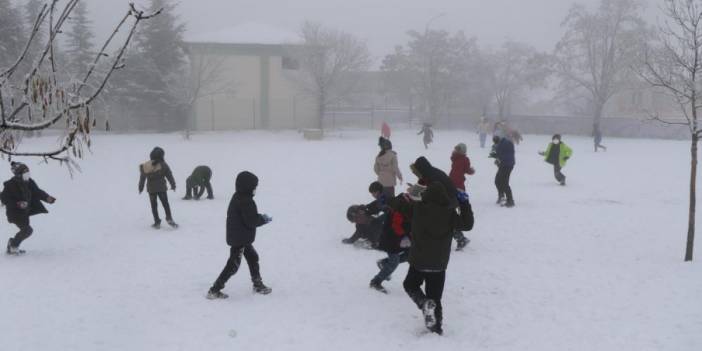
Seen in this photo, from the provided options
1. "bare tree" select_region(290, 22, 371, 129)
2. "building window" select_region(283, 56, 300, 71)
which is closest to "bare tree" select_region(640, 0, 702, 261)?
"bare tree" select_region(290, 22, 371, 129)

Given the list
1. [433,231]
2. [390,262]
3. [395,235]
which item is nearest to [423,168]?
[433,231]

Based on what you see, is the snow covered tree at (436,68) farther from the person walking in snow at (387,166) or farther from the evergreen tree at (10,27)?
the person walking in snow at (387,166)

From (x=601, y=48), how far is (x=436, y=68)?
12.7 meters

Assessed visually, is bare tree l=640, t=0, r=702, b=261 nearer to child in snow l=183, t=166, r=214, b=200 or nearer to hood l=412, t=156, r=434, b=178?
hood l=412, t=156, r=434, b=178

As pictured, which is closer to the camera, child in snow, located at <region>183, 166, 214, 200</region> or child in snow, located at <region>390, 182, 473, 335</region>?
child in snow, located at <region>390, 182, 473, 335</region>

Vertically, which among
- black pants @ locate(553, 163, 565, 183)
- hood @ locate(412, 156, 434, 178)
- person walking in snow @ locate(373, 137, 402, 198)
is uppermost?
hood @ locate(412, 156, 434, 178)

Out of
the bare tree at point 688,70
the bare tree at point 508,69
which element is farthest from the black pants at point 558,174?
the bare tree at point 508,69

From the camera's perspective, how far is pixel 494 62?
187ft

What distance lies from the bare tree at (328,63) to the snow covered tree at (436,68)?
23.2 ft

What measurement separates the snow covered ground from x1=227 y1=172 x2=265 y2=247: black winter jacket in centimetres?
79

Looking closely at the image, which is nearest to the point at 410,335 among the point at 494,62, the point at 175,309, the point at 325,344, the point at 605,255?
the point at 325,344

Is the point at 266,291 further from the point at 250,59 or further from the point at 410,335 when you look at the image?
the point at 250,59

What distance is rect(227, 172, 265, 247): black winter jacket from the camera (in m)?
6.59

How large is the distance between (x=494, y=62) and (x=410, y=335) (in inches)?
2148
